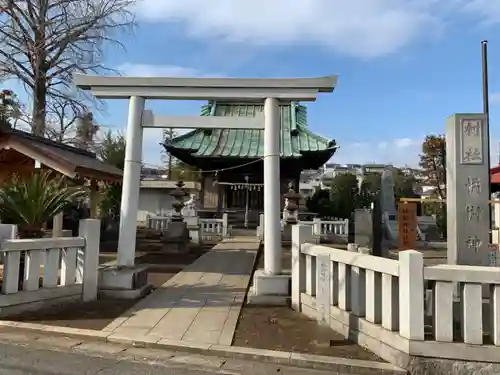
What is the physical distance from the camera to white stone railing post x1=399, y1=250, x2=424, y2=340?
16.5 ft

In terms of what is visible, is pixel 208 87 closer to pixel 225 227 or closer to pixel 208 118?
pixel 208 118

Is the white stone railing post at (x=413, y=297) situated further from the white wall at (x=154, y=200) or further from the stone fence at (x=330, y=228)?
the white wall at (x=154, y=200)

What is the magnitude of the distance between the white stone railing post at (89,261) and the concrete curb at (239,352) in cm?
150

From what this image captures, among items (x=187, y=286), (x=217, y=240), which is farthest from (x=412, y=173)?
(x=187, y=286)

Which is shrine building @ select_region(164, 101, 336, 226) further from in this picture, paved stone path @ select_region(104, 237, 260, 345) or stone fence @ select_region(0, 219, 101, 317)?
stone fence @ select_region(0, 219, 101, 317)

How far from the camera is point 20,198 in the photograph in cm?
764

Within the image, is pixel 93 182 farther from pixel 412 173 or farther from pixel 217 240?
pixel 412 173

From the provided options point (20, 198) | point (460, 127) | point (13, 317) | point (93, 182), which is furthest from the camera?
point (93, 182)

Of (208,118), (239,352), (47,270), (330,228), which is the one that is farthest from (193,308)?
(330,228)

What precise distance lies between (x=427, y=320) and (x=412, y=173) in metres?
48.7

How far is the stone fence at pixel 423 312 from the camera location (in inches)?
196

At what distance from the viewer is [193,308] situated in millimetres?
7504

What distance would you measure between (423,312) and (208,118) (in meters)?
5.18

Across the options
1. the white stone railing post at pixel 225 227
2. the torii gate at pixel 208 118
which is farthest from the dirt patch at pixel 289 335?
the white stone railing post at pixel 225 227
